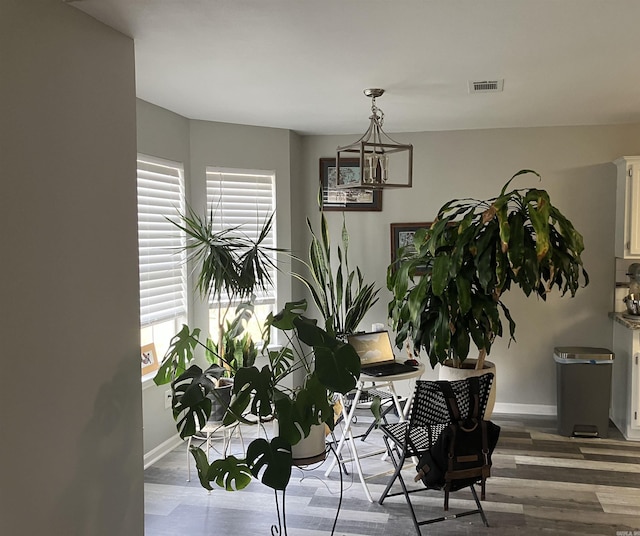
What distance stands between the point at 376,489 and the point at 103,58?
298 cm

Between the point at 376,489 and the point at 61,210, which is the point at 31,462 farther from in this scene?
the point at 376,489

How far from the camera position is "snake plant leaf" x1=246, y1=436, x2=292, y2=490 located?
254 cm

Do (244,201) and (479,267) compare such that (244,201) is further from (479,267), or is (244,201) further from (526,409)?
(526,409)

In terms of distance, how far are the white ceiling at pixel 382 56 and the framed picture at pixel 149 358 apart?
178cm

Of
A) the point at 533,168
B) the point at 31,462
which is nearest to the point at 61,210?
the point at 31,462

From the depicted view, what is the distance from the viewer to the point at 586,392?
4.73 meters

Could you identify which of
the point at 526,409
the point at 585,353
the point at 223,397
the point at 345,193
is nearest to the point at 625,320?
the point at 585,353

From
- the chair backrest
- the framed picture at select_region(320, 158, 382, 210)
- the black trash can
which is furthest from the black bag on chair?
the framed picture at select_region(320, 158, 382, 210)

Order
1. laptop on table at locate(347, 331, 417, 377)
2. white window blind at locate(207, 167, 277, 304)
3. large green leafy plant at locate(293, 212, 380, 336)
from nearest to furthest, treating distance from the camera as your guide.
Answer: laptop on table at locate(347, 331, 417, 377) < white window blind at locate(207, 167, 277, 304) < large green leafy plant at locate(293, 212, 380, 336)

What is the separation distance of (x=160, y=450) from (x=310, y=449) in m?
1.74

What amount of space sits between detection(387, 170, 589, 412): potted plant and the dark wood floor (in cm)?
89

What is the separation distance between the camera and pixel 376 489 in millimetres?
3850

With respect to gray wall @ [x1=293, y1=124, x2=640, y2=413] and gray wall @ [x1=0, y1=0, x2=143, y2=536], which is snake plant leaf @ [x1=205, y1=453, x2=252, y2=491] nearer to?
gray wall @ [x1=0, y1=0, x2=143, y2=536]

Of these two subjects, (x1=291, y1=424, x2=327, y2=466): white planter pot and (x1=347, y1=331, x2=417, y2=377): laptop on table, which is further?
(x1=347, y1=331, x2=417, y2=377): laptop on table
